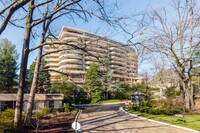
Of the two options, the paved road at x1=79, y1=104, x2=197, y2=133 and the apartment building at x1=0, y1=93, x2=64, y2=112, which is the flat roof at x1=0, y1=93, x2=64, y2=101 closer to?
the apartment building at x1=0, y1=93, x2=64, y2=112

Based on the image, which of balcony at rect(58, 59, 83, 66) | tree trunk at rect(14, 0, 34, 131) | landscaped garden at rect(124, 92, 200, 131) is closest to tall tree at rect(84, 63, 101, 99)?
balcony at rect(58, 59, 83, 66)

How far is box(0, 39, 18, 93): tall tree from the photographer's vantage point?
140 feet

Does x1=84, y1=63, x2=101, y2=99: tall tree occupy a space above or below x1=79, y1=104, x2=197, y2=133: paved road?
above

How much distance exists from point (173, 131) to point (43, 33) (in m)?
12.1

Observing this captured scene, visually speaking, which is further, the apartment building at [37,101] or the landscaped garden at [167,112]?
the apartment building at [37,101]

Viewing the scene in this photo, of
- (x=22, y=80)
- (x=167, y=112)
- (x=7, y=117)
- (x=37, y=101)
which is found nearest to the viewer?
(x=22, y=80)

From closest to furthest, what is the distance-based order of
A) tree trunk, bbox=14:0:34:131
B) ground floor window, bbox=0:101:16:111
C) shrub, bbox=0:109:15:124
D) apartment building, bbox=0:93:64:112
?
tree trunk, bbox=14:0:34:131, shrub, bbox=0:109:15:124, ground floor window, bbox=0:101:16:111, apartment building, bbox=0:93:64:112

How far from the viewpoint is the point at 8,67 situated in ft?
146

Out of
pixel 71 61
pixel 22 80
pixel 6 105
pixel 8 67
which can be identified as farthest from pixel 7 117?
pixel 71 61

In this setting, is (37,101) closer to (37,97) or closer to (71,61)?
(37,97)

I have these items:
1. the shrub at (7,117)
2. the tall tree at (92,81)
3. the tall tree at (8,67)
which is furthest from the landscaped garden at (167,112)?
the tall tree at (8,67)

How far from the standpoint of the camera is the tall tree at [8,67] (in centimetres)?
4269

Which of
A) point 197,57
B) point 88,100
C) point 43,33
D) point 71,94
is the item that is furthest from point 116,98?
point 43,33

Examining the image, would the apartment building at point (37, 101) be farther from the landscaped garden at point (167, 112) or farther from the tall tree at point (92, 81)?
the tall tree at point (92, 81)
